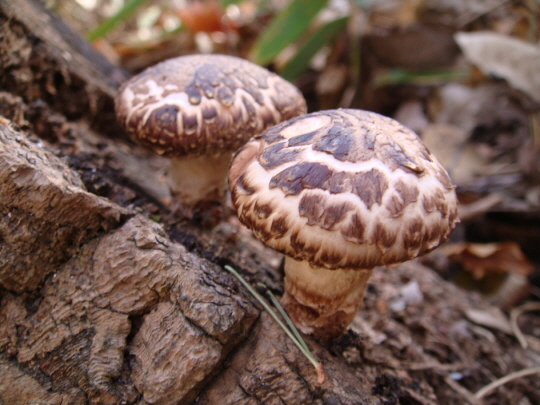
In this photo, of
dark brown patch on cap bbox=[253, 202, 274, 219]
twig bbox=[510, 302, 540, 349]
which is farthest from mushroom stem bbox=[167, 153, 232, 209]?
twig bbox=[510, 302, 540, 349]

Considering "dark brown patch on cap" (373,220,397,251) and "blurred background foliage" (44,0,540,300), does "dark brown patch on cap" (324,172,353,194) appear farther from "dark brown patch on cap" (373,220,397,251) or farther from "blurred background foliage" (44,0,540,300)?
"blurred background foliage" (44,0,540,300)

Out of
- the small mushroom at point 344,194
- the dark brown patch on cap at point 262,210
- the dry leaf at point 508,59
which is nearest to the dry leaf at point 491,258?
the dry leaf at point 508,59

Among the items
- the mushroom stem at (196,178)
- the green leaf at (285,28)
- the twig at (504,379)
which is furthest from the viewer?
the green leaf at (285,28)

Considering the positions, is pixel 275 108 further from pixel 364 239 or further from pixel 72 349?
pixel 72 349

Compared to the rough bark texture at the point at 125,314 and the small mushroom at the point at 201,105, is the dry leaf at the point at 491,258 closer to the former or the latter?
the rough bark texture at the point at 125,314

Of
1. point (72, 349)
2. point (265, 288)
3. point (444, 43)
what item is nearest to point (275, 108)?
point (265, 288)

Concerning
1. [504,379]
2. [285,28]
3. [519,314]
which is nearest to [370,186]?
[504,379]
